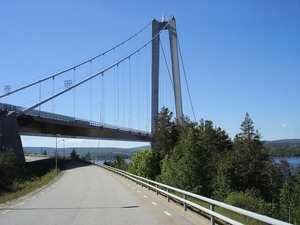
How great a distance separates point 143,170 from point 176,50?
2519 centimetres

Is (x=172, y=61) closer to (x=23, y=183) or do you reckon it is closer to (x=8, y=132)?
(x=8, y=132)

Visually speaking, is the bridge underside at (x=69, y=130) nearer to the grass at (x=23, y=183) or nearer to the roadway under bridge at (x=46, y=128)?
the roadway under bridge at (x=46, y=128)

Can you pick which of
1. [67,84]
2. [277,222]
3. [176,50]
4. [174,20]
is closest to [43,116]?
[67,84]

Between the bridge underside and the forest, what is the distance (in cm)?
1080

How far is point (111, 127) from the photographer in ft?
247

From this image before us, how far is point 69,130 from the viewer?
6850 centimetres

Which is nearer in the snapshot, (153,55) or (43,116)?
(43,116)

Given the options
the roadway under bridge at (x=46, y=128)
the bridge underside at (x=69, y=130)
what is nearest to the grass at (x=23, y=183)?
the roadway under bridge at (x=46, y=128)

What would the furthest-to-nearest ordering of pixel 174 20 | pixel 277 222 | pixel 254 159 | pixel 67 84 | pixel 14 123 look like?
pixel 174 20 < pixel 67 84 < pixel 254 159 < pixel 14 123 < pixel 277 222

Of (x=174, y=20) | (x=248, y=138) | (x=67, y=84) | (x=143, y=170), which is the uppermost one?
(x=174, y=20)

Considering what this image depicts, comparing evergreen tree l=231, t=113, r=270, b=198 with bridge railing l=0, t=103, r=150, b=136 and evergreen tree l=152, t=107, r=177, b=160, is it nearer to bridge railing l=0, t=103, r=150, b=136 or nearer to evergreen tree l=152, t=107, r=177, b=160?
evergreen tree l=152, t=107, r=177, b=160

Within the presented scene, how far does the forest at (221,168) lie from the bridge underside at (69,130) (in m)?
10.8

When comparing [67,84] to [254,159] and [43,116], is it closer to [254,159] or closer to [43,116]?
[43,116]

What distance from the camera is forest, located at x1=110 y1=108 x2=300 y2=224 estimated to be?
42.7 meters
